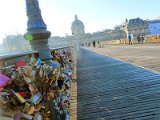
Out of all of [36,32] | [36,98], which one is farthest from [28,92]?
[36,32]

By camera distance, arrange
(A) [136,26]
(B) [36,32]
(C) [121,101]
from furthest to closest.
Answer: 1. (A) [136,26]
2. (C) [121,101]
3. (B) [36,32]

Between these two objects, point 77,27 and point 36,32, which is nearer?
point 36,32

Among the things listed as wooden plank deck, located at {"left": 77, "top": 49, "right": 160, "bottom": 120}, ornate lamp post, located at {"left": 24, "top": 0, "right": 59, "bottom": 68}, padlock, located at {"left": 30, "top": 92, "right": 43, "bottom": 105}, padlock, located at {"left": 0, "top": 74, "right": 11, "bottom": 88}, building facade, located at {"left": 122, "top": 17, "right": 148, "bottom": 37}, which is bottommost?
building facade, located at {"left": 122, "top": 17, "right": 148, "bottom": 37}

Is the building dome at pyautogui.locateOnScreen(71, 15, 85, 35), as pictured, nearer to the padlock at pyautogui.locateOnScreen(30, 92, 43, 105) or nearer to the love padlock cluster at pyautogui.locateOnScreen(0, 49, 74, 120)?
the love padlock cluster at pyautogui.locateOnScreen(0, 49, 74, 120)

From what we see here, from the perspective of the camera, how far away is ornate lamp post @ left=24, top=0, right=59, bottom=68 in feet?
18.1

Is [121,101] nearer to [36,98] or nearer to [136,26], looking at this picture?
[36,98]

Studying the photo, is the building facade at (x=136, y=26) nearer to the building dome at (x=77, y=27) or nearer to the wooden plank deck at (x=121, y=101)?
the building dome at (x=77, y=27)

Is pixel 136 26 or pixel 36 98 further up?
pixel 36 98

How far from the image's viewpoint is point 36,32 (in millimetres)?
5496

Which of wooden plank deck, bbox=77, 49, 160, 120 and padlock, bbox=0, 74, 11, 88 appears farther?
wooden plank deck, bbox=77, 49, 160, 120

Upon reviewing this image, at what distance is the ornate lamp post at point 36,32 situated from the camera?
18.1ft

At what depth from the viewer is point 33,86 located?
12.5 ft

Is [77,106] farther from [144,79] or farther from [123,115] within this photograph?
[144,79]

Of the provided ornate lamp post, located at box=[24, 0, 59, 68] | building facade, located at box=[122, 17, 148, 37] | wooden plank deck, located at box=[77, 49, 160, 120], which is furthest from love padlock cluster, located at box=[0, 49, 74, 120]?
building facade, located at box=[122, 17, 148, 37]
